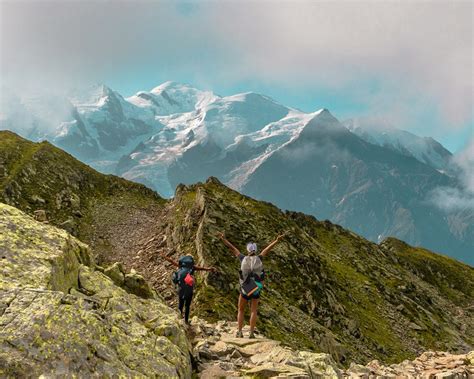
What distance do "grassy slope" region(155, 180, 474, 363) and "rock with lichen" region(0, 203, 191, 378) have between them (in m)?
12.0

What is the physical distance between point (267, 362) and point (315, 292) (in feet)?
96.5

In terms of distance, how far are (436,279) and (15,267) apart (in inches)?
4139

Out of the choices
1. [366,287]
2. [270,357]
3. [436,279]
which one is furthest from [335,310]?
[436,279]

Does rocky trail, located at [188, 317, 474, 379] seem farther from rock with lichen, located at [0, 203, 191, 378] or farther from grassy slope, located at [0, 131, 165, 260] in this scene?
grassy slope, located at [0, 131, 165, 260]

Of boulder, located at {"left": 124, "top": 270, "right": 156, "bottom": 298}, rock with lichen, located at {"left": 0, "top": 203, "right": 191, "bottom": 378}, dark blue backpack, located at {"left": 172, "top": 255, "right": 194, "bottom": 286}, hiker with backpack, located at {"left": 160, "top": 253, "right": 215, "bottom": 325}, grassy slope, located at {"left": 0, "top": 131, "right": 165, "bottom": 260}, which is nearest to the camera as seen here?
rock with lichen, located at {"left": 0, "top": 203, "right": 191, "bottom": 378}

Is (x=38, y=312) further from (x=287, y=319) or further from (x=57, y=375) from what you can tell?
(x=287, y=319)

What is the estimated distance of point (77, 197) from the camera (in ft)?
209

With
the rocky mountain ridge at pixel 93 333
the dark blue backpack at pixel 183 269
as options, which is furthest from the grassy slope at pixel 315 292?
the rocky mountain ridge at pixel 93 333

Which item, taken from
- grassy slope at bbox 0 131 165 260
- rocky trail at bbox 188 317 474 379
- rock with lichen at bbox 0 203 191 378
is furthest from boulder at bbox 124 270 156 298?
grassy slope at bbox 0 131 165 260

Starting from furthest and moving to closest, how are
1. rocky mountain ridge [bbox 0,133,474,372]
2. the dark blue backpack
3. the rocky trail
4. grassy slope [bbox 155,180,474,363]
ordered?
rocky mountain ridge [bbox 0,133,474,372] < grassy slope [bbox 155,180,474,363] < the dark blue backpack < the rocky trail

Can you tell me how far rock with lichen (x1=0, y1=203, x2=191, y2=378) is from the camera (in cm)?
968

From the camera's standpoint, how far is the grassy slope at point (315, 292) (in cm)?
3231

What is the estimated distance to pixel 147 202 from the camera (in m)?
74.6

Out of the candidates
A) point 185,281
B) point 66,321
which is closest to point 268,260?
point 185,281
